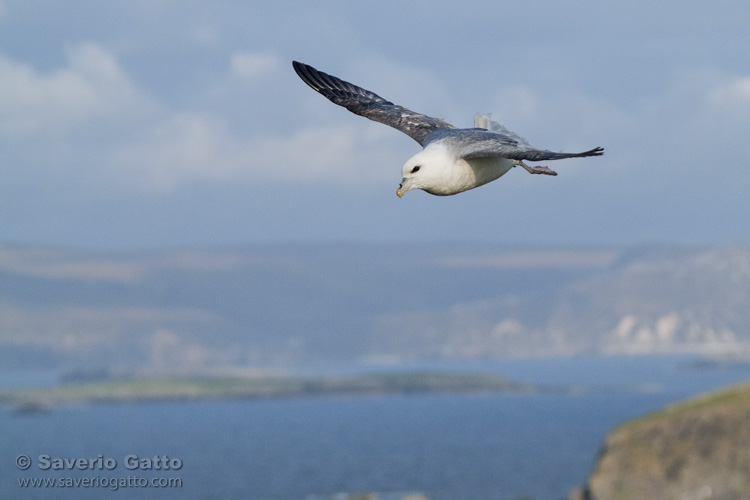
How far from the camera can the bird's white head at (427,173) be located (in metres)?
17.0

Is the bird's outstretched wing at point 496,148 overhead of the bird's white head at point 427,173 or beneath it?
overhead

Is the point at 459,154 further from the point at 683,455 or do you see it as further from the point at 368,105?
the point at 683,455

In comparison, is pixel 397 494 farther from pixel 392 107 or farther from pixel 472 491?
pixel 392 107

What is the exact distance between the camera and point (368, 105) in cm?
2358

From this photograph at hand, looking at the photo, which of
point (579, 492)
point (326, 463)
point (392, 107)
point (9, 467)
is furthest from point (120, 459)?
point (392, 107)

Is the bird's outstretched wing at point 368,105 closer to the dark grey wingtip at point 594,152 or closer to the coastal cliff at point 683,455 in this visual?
the dark grey wingtip at point 594,152

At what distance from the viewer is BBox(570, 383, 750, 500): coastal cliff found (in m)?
53.8

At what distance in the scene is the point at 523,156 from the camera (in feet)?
57.3

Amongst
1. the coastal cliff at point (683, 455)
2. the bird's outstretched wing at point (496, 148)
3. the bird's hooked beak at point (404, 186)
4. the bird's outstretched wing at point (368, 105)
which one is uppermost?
the bird's outstretched wing at point (368, 105)

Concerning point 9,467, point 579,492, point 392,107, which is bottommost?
point 9,467

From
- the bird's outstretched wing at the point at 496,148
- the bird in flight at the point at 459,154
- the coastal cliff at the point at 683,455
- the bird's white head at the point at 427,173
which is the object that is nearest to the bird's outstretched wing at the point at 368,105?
the bird in flight at the point at 459,154

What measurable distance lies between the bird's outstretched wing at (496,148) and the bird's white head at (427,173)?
591 millimetres

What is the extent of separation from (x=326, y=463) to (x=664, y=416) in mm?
135595

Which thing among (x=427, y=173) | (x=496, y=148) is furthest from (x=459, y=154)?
(x=427, y=173)
